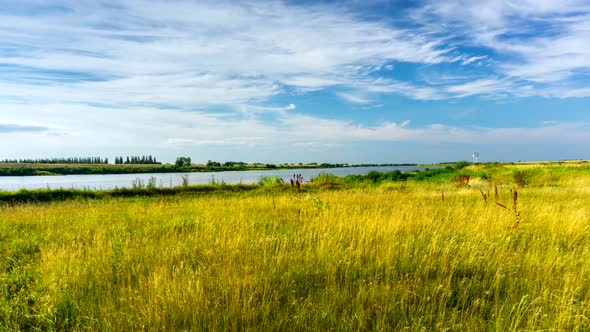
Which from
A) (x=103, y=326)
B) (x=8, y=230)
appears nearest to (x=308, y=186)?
(x=8, y=230)

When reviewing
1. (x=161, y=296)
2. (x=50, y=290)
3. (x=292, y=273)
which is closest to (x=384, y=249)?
(x=292, y=273)

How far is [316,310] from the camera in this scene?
294 centimetres

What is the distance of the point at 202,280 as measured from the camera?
137 inches

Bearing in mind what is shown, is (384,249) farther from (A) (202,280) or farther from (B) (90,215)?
(B) (90,215)

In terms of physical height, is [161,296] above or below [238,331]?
above

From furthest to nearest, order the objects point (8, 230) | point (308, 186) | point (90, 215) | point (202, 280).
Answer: point (308, 186) → point (90, 215) → point (8, 230) → point (202, 280)

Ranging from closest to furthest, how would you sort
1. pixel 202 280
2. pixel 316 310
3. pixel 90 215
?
pixel 316 310, pixel 202 280, pixel 90 215

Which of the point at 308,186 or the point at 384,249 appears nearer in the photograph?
the point at 384,249

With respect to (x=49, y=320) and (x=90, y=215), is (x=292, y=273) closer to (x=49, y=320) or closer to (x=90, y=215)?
(x=49, y=320)

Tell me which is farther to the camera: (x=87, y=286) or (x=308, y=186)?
(x=308, y=186)

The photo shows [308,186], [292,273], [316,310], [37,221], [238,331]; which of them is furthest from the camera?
[308,186]

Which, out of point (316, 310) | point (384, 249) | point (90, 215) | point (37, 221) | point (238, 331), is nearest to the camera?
point (238, 331)

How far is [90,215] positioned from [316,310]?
27.5ft

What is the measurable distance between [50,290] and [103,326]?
4.38 feet
